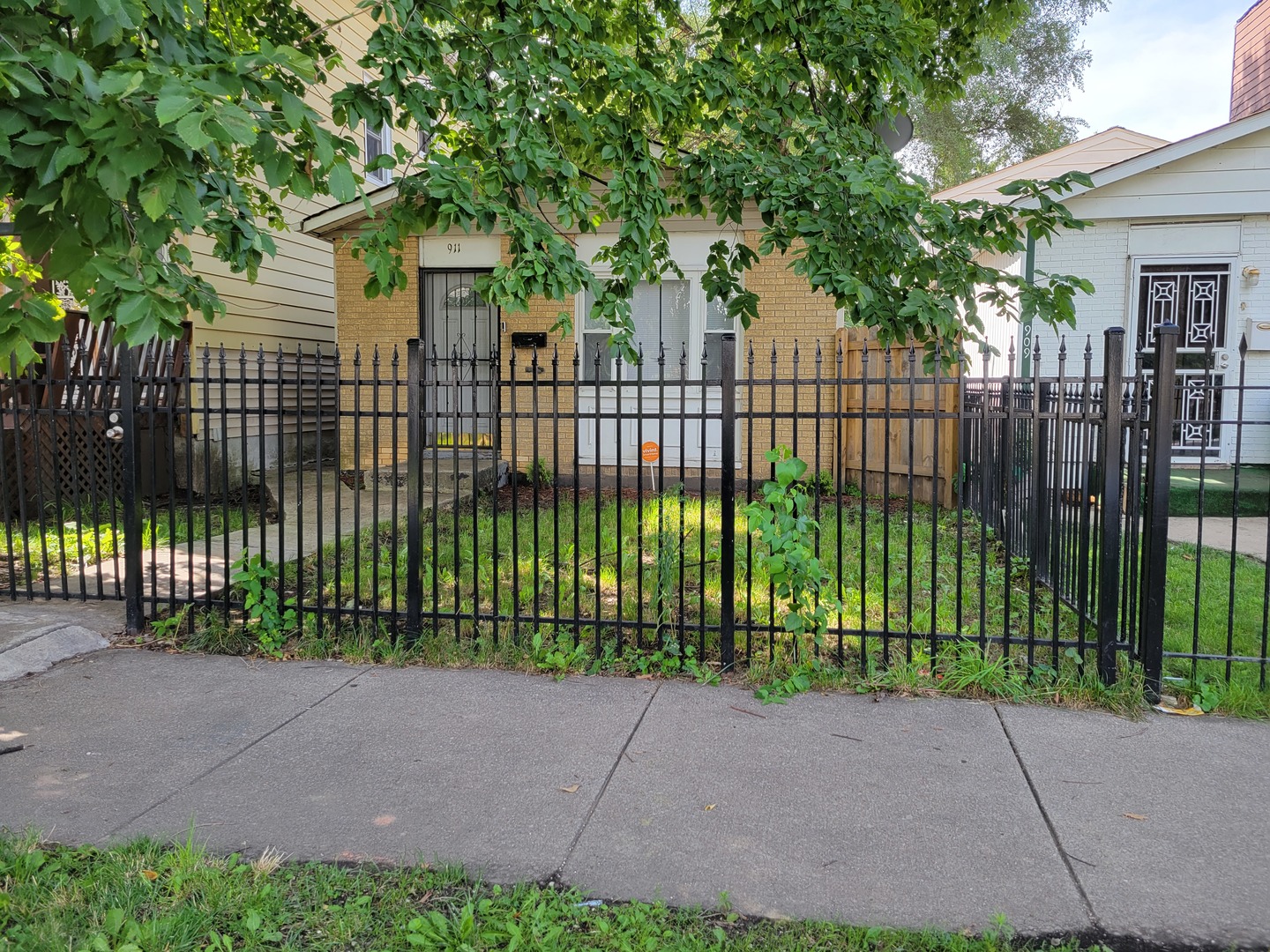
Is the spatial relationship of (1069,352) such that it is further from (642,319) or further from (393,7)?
(393,7)

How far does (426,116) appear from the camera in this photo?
5.23 meters

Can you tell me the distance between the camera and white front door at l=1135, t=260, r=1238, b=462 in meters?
10.3

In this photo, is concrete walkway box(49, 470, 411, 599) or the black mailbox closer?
concrete walkway box(49, 470, 411, 599)

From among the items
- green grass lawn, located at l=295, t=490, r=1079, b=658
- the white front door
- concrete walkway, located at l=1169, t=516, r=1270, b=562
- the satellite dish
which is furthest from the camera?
the white front door

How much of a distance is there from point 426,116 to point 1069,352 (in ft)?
27.3

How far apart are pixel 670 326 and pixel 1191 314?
6042 mm

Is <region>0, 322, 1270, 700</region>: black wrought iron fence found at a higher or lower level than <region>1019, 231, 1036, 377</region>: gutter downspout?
lower

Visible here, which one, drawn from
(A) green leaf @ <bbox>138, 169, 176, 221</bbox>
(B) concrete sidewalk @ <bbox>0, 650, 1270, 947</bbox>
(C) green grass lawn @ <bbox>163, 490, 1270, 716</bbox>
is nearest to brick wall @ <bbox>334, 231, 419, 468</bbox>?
(C) green grass lawn @ <bbox>163, 490, 1270, 716</bbox>

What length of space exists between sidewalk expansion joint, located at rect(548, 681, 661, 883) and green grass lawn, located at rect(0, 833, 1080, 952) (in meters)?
0.11

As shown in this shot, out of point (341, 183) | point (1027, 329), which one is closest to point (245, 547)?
point (341, 183)

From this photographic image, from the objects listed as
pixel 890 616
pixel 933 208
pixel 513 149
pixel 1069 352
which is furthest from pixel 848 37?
pixel 1069 352

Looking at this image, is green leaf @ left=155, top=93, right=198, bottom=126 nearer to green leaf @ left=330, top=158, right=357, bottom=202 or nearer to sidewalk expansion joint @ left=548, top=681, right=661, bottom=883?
green leaf @ left=330, top=158, right=357, bottom=202

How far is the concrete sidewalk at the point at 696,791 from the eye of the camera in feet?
9.77

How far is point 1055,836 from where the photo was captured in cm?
331
